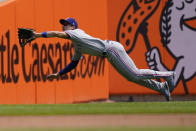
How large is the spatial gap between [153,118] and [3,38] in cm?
499

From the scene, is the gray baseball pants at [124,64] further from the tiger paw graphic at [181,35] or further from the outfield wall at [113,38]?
the tiger paw graphic at [181,35]

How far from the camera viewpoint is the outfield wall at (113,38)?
12.9 metres

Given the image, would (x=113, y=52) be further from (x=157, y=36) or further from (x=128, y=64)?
(x=157, y=36)

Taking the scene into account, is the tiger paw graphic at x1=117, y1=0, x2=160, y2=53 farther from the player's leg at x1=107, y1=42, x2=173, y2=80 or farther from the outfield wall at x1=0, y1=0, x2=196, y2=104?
the player's leg at x1=107, y1=42, x2=173, y2=80

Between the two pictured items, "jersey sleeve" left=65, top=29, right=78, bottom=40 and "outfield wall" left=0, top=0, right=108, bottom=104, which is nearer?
"jersey sleeve" left=65, top=29, right=78, bottom=40

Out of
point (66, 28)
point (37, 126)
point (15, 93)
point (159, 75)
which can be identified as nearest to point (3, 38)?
point (15, 93)

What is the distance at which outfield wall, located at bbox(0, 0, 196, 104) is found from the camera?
12.9m

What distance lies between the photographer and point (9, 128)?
680 centimetres

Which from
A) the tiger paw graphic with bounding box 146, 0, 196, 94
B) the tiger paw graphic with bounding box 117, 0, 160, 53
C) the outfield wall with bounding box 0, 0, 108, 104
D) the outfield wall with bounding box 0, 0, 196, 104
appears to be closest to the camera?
the outfield wall with bounding box 0, 0, 108, 104

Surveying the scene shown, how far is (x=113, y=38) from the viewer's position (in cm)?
1595

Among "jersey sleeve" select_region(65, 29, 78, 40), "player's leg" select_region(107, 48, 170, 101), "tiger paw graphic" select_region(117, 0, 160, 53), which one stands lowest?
"player's leg" select_region(107, 48, 170, 101)

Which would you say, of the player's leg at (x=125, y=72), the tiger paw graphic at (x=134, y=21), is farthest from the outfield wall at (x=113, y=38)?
the player's leg at (x=125, y=72)

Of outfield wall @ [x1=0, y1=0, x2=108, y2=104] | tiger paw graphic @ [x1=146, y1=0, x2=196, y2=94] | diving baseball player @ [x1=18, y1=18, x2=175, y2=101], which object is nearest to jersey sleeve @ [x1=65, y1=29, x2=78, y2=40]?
diving baseball player @ [x1=18, y1=18, x2=175, y2=101]

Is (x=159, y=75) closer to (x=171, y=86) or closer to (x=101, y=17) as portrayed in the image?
(x=171, y=86)
